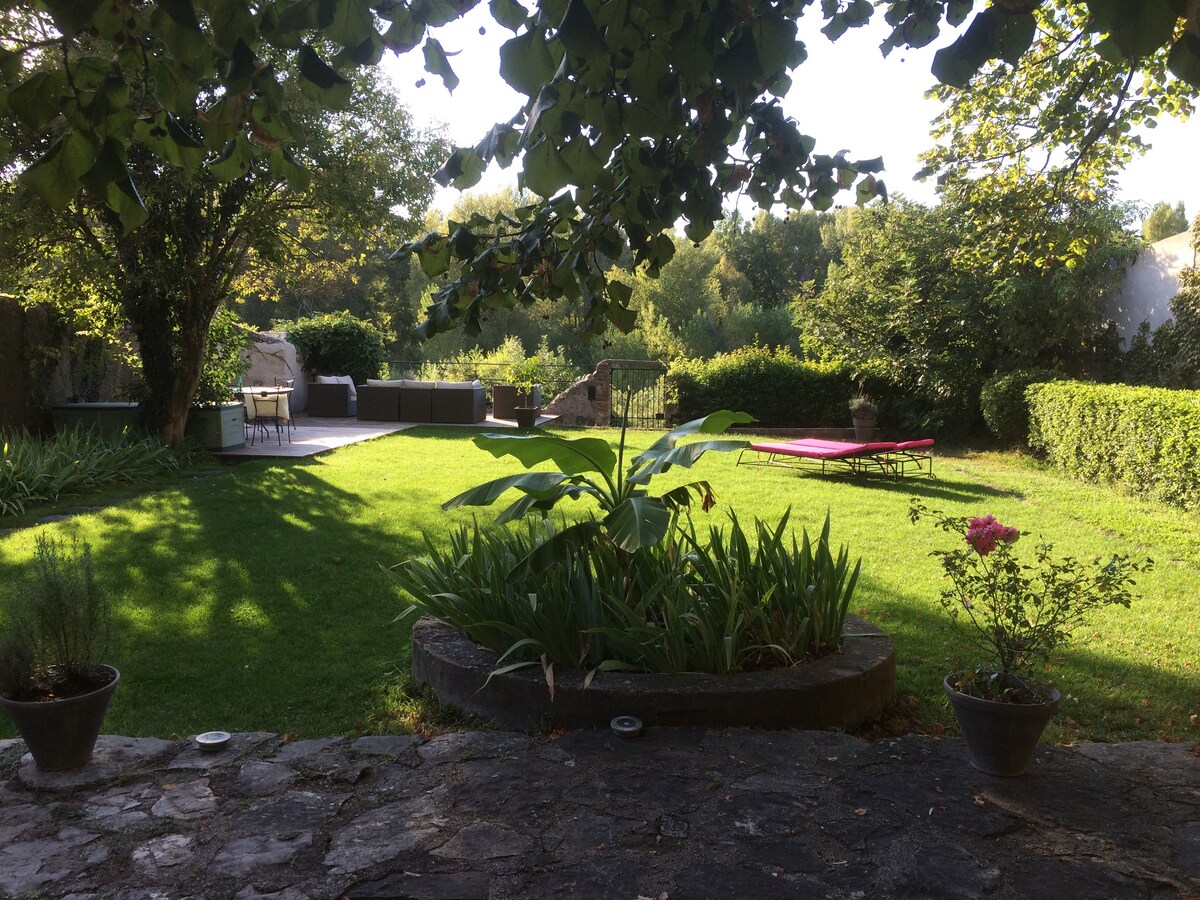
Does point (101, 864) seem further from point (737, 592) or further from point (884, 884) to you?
point (737, 592)

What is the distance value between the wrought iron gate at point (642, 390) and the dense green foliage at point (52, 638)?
46.7ft

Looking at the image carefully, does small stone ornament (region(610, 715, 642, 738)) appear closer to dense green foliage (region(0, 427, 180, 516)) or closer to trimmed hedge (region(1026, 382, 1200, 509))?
dense green foliage (region(0, 427, 180, 516))

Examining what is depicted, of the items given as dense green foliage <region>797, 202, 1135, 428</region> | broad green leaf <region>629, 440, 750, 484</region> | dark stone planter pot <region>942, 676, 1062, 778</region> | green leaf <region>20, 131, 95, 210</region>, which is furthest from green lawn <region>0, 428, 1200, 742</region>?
dense green foliage <region>797, 202, 1135, 428</region>

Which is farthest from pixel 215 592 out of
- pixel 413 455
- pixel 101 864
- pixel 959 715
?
pixel 413 455

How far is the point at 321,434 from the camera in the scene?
1456 cm

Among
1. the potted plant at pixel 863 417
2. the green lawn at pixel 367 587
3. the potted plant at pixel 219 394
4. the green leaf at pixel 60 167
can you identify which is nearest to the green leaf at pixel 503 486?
the green lawn at pixel 367 587

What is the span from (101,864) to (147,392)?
1031 cm

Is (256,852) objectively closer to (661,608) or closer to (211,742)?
(211,742)

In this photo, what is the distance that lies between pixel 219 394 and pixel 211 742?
989 centimetres

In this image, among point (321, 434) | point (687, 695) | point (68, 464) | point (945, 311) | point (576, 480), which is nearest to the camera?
point (687, 695)

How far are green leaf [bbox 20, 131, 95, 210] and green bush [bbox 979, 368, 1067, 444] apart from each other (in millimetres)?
14412

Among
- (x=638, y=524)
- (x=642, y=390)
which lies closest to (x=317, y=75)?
(x=638, y=524)

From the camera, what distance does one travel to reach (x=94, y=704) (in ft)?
9.73

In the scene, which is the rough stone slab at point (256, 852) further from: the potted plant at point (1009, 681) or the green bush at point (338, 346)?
the green bush at point (338, 346)
